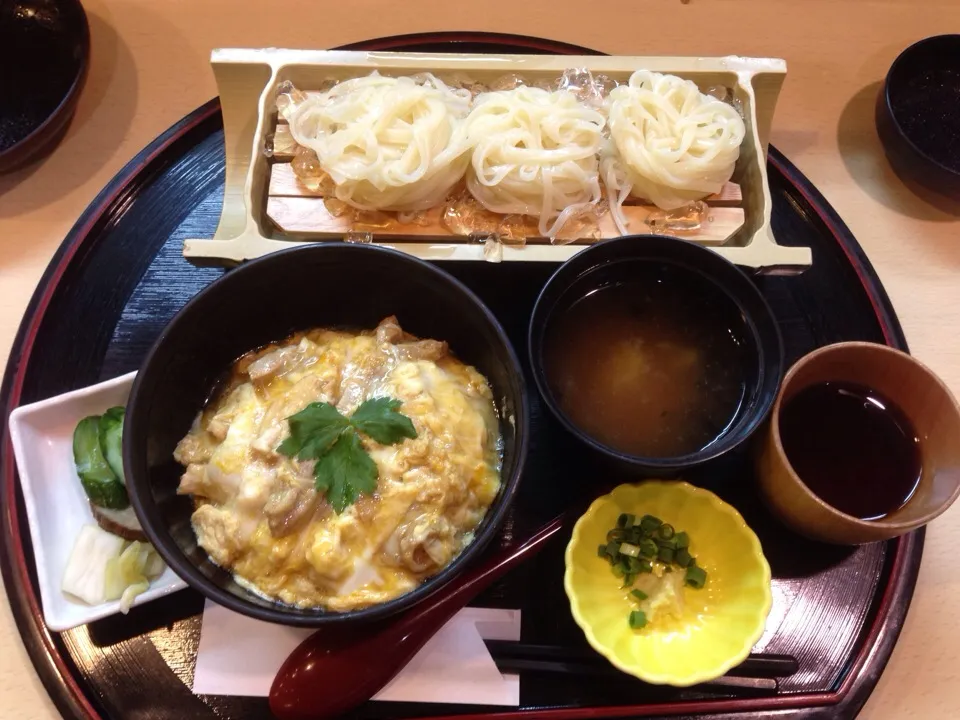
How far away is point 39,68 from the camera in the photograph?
2494 millimetres

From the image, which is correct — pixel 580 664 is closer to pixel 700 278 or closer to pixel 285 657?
pixel 285 657

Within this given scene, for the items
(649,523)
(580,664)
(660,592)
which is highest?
(649,523)

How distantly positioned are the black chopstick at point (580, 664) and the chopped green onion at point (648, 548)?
0.90 ft

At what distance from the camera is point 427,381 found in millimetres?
1690

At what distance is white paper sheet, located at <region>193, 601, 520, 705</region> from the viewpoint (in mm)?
1680

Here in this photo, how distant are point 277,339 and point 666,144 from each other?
126 cm

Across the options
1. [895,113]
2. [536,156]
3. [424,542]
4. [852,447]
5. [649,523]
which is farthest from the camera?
[895,113]

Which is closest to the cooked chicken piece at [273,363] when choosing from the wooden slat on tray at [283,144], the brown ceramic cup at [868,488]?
the wooden slat on tray at [283,144]

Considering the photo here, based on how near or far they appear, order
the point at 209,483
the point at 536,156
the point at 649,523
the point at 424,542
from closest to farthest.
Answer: the point at 424,542 → the point at 209,483 → the point at 649,523 → the point at 536,156

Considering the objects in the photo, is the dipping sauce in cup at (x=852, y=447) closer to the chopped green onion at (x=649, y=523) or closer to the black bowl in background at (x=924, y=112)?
the chopped green onion at (x=649, y=523)

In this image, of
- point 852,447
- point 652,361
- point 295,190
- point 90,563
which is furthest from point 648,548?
point 295,190

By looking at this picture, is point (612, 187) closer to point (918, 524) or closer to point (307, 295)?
point (307, 295)

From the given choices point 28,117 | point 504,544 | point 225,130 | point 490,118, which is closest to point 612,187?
point 490,118

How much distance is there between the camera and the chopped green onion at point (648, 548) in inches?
67.1
